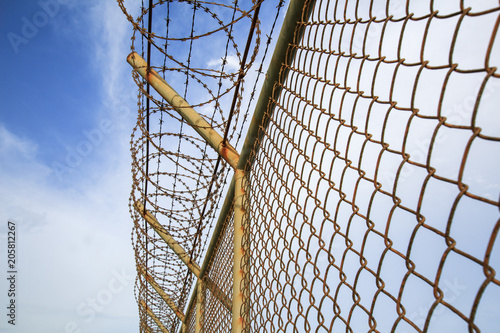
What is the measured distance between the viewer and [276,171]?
5.72 feet

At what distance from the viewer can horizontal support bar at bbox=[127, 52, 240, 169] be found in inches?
104

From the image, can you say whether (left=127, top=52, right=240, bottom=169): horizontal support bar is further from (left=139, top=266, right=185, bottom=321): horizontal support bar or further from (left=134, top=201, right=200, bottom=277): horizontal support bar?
(left=139, top=266, right=185, bottom=321): horizontal support bar

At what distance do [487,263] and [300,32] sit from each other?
1.29 m

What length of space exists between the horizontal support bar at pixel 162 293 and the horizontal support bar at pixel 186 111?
3636mm

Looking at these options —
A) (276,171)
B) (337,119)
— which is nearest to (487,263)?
(337,119)

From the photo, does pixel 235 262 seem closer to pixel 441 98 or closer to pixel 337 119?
pixel 337 119

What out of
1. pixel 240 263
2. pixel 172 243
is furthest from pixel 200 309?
pixel 240 263

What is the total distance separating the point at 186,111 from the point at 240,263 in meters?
1.32

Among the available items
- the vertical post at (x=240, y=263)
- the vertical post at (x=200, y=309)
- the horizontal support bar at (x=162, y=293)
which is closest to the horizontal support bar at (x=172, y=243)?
the vertical post at (x=200, y=309)

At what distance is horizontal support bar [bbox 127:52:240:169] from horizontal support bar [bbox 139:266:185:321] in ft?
11.9

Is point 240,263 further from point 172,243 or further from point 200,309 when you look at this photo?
point 172,243

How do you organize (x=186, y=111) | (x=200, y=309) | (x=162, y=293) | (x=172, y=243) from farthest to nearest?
(x=162, y=293) → (x=172, y=243) → (x=200, y=309) → (x=186, y=111)

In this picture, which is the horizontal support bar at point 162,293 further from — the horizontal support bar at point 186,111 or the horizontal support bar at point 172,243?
the horizontal support bar at point 186,111

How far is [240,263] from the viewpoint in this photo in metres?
2.26
